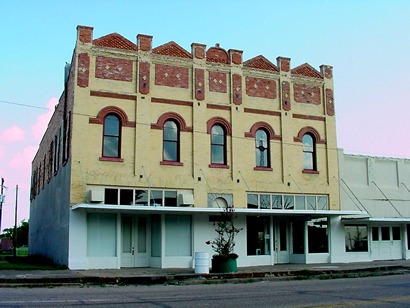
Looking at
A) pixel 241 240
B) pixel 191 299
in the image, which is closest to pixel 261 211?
pixel 241 240

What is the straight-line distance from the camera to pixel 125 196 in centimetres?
2442

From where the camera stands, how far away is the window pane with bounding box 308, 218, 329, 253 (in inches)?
1110

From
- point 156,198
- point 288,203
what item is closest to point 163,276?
point 156,198

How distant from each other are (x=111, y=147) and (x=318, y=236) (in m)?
12.0

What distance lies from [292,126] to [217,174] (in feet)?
17.6

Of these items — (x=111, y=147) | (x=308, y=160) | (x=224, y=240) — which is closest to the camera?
(x=224, y=240)

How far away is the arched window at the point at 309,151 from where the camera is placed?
2917 centimetres

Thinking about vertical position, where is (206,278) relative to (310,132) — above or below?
below

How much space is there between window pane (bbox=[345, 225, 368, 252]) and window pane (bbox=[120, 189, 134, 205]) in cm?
1239

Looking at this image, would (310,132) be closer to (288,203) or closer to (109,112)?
(288,203)

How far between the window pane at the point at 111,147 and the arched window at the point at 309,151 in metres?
10.5

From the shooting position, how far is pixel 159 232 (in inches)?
979

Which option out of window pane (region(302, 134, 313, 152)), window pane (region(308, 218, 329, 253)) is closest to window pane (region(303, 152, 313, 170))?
window pane (region(302, 134, 313, 152))

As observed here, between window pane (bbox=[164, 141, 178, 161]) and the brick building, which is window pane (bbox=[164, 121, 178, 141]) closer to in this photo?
the brick building
